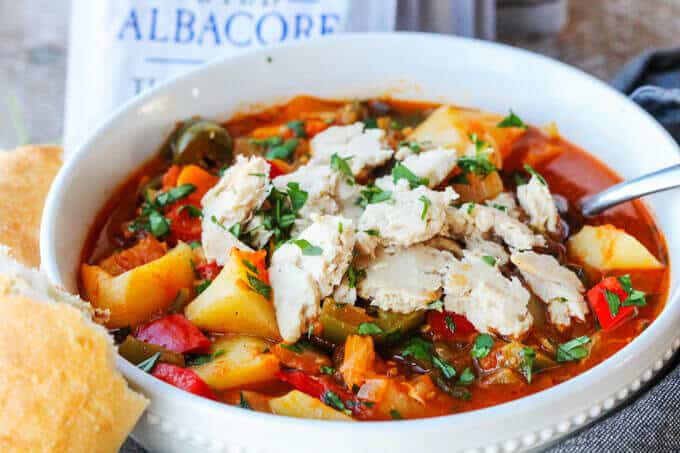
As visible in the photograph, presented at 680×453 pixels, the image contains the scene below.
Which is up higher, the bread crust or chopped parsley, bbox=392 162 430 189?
chopped parsley, bbox=392 162 430 189

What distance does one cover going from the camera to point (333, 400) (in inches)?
94.1

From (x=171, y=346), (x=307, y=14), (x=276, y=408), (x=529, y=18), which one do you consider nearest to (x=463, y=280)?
(x=276, y=408)

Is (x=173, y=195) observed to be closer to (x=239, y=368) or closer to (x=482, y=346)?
(x=239, y=368)

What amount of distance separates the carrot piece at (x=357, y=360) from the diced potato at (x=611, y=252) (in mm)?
842

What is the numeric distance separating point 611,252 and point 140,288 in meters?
1.47

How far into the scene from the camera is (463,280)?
258cm

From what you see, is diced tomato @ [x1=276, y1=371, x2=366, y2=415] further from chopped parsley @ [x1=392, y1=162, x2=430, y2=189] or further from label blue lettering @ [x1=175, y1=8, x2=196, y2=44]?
label blue lettering @ [x1=175, y1=8, x2=196, y2=44]

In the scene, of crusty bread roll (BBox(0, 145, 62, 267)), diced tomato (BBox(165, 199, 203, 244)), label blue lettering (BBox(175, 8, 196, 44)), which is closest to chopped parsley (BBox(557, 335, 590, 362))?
diced tomato (BBox(165, 199, 203, 244))

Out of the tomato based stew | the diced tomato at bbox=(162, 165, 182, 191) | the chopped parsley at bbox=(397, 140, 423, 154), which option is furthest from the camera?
the diced tomato at bbox=(162, 165, 182, 191)

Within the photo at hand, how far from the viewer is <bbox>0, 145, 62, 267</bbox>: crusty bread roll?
2832 millimetres

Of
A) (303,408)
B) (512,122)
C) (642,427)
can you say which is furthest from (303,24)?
(642,427)

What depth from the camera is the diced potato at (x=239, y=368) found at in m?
2.44

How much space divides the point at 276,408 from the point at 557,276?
94 centimetres

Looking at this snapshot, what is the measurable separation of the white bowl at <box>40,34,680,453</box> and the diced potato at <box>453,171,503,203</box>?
550mm
